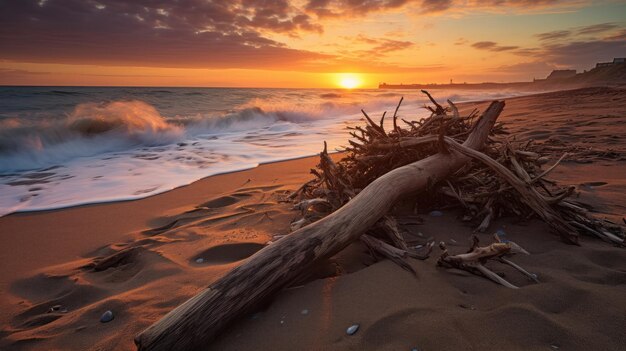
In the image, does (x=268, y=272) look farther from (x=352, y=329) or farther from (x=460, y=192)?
(x=460, y=192)

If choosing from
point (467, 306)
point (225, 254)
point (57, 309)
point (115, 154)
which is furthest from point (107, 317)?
point (115, 154)

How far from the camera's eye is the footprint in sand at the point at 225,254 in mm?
2695

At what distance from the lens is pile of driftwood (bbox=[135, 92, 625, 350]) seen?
5.40 feet

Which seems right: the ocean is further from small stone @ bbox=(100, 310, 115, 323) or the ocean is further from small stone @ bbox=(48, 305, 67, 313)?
small stone @ bbox=(100, 310, 115, 323)

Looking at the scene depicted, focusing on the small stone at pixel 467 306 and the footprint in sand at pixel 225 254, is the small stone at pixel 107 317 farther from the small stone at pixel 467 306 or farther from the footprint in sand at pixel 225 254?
the small stone at pixel 467 306

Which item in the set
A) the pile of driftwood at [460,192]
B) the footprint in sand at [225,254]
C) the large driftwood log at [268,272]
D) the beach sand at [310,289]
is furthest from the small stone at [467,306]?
the footprint in sand at [225,254]

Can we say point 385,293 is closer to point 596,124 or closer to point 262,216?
point 262,216

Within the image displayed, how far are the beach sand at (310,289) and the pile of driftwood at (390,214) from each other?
0.14m

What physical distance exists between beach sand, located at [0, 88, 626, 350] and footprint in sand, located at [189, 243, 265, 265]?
1 cm

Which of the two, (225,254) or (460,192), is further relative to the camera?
(460,192)

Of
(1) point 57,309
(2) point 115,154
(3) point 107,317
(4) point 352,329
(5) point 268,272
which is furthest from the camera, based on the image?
(2) point 115,154

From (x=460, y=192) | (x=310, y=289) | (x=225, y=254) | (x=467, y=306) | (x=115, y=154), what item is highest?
(x=460, y=192)

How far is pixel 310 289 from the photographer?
203cm

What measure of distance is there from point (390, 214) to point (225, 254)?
1.43 meters
